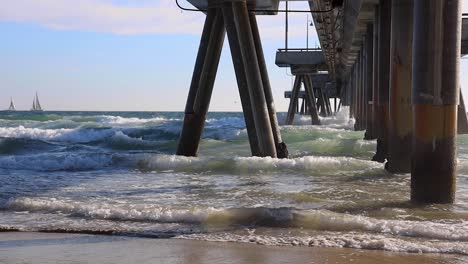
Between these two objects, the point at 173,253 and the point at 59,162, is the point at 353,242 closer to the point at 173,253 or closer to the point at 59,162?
the point at 173,253

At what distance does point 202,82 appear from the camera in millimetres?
13664

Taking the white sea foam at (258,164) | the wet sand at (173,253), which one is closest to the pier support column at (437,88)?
the wet sand at (173,253)

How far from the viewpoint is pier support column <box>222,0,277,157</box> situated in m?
12.5

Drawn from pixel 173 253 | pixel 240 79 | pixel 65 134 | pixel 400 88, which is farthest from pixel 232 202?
pixel 65 134

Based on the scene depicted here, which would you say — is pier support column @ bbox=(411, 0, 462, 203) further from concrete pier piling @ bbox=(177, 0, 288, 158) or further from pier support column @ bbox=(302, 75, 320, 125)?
pier support column @ bbox=(302, 75, 320, 125)

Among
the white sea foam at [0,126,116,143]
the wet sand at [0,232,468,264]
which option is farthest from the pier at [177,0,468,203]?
the white sea foam at [0,126,116,143]

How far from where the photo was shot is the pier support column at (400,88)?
35.3 ft

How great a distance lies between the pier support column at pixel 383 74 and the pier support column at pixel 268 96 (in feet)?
6.78

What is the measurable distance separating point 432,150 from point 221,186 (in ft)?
12.2

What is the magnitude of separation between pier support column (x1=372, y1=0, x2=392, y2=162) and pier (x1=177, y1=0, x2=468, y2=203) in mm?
21

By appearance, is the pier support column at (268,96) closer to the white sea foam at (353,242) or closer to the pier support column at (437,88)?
the pier support column at (437,88)

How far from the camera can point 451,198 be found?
7.35 metres

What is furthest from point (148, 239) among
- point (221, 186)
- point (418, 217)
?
point (221, 186)

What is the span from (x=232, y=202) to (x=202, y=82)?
5.85 meters
